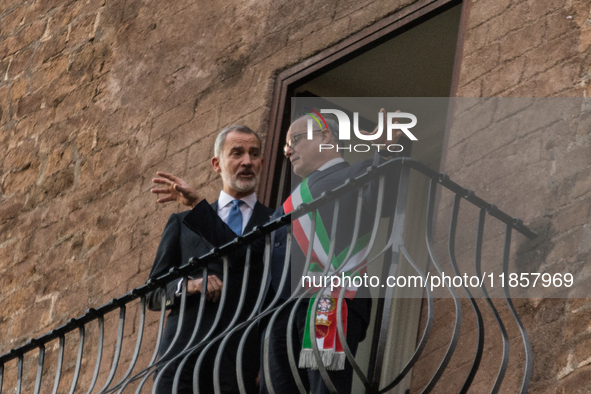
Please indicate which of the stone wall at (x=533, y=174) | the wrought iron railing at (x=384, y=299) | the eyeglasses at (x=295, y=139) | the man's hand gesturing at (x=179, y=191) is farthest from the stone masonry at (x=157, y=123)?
the man's hand gesturing at (x=179, y=191)

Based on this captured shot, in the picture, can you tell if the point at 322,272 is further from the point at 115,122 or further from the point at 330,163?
the point at 115,122

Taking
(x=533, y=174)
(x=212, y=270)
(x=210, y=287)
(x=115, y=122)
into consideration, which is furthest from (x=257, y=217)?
(x=115, y=122)

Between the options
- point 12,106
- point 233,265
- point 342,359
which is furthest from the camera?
point 12,106

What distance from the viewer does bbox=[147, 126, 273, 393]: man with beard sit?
14.9ft

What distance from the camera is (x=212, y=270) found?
15.8 feet

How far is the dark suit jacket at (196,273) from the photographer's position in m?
4.66

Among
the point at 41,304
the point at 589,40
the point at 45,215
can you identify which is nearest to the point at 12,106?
the point at 45,215

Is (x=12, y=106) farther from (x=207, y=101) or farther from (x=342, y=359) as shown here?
(x=342, y=359)

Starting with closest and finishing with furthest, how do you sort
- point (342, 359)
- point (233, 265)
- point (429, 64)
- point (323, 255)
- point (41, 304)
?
point (342, 359), point (323, 255), point (233, 265), point (429, 64), point (41, 304)

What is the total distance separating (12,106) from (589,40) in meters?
5.00

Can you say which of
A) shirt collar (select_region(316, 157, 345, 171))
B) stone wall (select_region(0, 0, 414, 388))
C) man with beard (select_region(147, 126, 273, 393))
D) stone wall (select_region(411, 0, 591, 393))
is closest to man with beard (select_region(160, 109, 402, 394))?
shirt collar (select_region(316, 157, 345, 171))

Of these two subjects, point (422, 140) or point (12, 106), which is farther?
point (12, 106)

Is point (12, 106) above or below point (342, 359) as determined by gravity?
above

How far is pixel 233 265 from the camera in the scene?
467 centimetres
